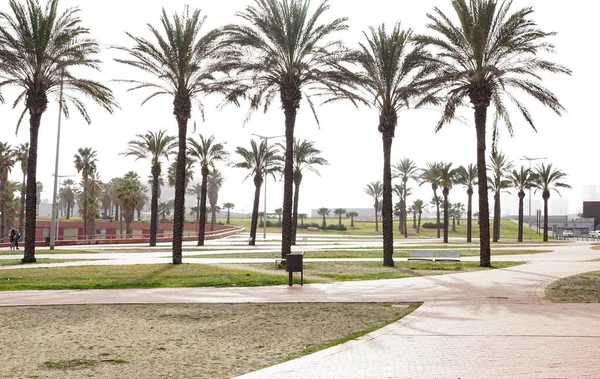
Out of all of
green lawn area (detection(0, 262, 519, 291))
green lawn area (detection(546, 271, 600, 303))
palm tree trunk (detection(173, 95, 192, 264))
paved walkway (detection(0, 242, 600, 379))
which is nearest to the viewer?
paved walkway (detection(0, 242, 600, 379))

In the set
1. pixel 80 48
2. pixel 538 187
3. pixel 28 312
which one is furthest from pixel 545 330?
pixel 538 187

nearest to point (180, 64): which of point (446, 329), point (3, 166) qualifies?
point (446, 329)

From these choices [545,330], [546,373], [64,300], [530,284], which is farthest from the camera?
[530,284]

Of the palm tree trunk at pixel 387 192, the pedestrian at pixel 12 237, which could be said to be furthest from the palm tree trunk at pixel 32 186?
the palm tree trunk at pixel 387 192

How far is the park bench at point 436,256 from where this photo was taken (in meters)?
23.0

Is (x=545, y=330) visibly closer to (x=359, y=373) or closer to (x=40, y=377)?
(x=359, y=373)

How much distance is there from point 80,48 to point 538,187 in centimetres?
5541

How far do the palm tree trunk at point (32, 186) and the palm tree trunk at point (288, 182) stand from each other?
35.8ft

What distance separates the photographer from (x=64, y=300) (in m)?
12.0

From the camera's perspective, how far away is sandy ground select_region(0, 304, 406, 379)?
6613mm

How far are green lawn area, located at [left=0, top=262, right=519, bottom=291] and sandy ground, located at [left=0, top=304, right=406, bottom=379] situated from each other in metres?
3.73

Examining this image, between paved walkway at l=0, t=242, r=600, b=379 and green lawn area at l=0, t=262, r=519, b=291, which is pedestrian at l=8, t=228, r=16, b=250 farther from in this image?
paved walkway at l=0, t=242, r=600, b=379

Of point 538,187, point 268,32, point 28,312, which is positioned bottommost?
point 28,312

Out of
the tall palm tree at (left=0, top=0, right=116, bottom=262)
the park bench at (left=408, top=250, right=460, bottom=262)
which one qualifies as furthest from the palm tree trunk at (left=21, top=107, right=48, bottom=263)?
the park bench at (left=408, top=250, right=460, bottom=262)
